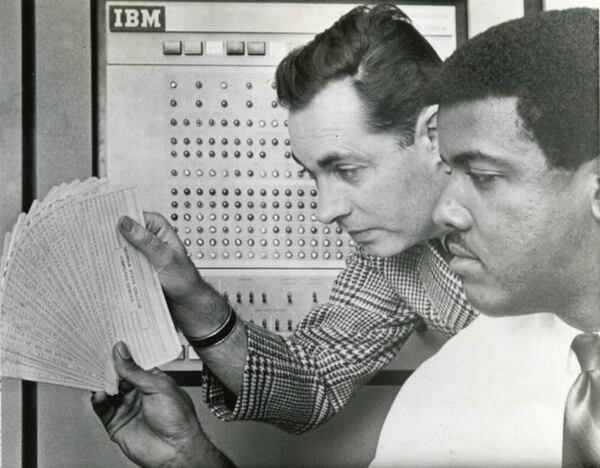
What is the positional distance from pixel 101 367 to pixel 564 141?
2.57ft

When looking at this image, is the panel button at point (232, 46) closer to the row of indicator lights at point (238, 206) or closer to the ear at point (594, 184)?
the row of indicator lights at point (238, 206)

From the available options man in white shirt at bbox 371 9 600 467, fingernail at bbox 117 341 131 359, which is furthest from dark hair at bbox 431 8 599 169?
fingernail at bbox 117 341 131 359

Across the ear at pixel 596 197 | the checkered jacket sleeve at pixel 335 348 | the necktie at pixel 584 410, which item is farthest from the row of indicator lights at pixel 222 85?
the necktie at pixel 584 410

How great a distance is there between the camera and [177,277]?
119cm

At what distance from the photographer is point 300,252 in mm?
1269

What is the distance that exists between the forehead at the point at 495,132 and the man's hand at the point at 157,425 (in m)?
0.59

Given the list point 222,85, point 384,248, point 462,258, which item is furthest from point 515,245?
point 222,85

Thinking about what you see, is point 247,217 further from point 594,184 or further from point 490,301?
point 594,184

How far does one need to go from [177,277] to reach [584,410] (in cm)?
69

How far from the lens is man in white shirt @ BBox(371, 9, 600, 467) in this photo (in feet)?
3.85

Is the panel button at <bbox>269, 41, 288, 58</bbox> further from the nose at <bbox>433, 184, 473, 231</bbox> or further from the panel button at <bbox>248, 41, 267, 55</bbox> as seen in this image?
the nose at <bbox>433, 184, 473, 231</bbox>

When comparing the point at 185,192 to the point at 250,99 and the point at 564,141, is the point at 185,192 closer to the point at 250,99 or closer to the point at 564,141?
the point at 250,99

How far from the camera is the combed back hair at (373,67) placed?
4.00 ft

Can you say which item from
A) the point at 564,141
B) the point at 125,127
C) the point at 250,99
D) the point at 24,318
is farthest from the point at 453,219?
the point at 24,318
